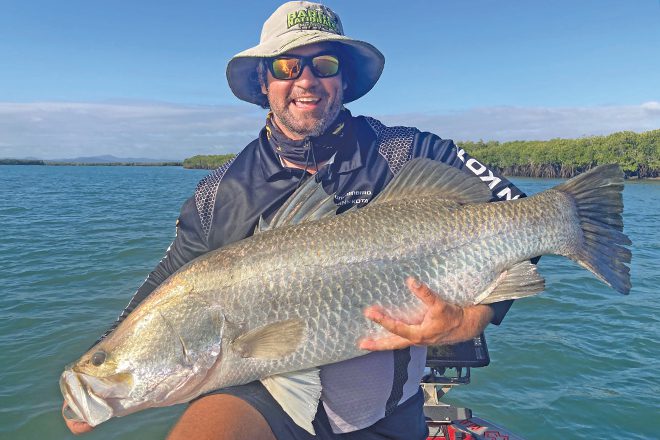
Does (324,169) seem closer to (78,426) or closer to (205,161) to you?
(78,426)

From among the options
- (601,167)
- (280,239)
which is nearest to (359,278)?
(280,239)

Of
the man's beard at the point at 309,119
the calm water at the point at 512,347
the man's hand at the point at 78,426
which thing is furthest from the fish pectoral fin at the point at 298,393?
the calm water at the point at 512,347

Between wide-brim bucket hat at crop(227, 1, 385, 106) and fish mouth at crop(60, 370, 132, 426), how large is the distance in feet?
8.02

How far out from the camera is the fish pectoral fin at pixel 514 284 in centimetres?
285

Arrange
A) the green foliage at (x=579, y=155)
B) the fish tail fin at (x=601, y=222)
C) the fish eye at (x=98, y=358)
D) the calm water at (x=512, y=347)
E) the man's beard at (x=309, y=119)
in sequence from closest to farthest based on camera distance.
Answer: the fish eye at (x=98, y=358)
the fish tail fin at (x=601, y=222)
the man's beard at (x=309, y=119)
the calm water at (x=512, y=347)
the green foliage at (x=579, y=155)

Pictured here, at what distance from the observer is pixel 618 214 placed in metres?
3.07

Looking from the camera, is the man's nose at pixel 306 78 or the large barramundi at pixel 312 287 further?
the man's nose at pixel 306 78

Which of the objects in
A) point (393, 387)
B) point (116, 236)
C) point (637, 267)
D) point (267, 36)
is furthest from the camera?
point (116, 236)

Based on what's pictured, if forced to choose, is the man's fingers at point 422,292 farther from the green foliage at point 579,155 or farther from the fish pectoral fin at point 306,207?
the green foliage at point 579,155

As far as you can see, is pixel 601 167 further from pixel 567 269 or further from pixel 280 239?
pixel 567 269

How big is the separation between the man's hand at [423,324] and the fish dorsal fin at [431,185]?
2.14 ft

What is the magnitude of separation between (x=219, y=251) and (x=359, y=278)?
89 centimetres

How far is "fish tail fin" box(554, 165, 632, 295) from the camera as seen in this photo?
3.03 m

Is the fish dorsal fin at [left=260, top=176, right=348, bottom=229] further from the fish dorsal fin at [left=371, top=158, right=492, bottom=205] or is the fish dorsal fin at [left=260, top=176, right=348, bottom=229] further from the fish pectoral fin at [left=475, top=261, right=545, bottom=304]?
the fish pectoral fin at [left=475, top=261, right=545, bottom=304]
